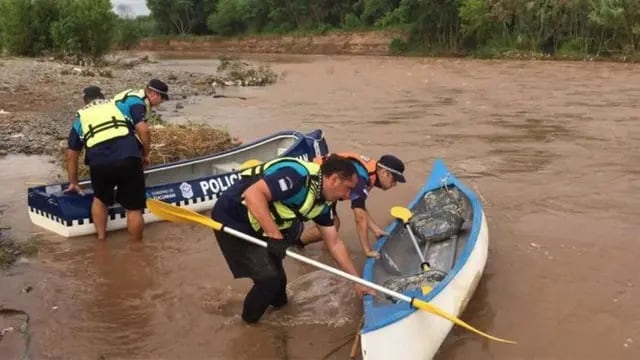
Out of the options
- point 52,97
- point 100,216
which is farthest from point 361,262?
point 52,97

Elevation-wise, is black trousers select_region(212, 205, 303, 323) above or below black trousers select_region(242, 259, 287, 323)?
above

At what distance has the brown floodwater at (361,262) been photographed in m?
4.72

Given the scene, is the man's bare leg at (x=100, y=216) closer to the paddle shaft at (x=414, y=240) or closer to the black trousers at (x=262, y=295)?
the black trousers at (x=262, y=295)

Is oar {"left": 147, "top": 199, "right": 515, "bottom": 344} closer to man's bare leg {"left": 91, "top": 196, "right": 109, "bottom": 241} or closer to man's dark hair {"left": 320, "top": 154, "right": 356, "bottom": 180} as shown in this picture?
man's dark hair {"left": 320, "top": 154, "right": 356, "bottom": 180}

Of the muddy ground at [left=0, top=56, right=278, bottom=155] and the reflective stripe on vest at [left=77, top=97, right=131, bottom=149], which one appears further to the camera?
the muddy ground at [left=0, top=56, right=278, bottom=155]

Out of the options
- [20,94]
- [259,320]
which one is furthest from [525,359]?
[20,94]

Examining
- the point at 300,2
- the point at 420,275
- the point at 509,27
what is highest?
the point at 300,2

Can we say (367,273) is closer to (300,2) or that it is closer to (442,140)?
(442,140)

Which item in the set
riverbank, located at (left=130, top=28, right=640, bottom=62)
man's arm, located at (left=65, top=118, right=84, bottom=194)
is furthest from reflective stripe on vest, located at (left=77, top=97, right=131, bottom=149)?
riverbank, located at (left=130, top=28, right=640, bottom=62)

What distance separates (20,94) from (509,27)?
1090 inches

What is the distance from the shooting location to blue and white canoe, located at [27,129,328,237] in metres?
6.79

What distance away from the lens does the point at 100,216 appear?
6.77 m

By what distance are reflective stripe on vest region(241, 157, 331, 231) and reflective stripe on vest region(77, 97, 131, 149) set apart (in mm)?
2173

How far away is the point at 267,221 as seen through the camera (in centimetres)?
422
